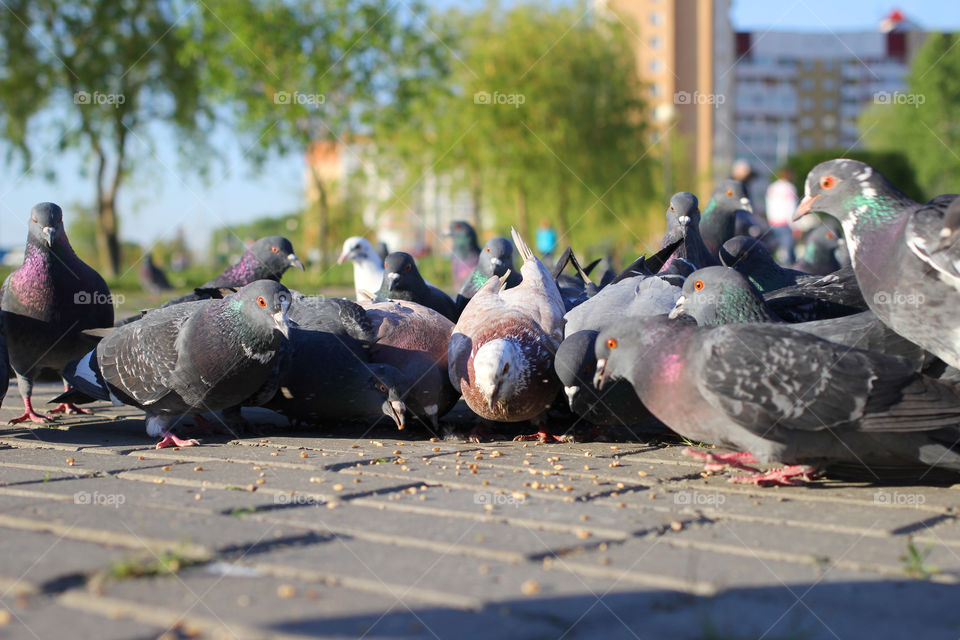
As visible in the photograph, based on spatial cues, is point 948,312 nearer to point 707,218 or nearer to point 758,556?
point 758,556

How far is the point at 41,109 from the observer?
858 inches

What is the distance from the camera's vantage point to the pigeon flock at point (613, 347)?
3.19 meters

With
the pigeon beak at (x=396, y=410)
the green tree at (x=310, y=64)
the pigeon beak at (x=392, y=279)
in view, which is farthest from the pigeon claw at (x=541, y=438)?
the green tree at (x=310, y=64)

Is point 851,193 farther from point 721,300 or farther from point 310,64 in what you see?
point 310,64

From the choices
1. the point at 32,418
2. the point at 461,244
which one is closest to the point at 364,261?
the point at 461,244

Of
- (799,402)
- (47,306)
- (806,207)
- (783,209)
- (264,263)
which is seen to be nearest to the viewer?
(799,402)

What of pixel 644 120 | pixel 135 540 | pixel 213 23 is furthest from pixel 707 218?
pixel 644 120

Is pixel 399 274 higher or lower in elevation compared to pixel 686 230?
lower

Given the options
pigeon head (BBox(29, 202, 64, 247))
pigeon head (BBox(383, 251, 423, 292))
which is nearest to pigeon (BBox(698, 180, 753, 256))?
pigeon head (BBox(383, 251, 423, 292))

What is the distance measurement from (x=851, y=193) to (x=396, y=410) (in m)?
2.31

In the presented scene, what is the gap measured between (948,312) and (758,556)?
1.37 metres

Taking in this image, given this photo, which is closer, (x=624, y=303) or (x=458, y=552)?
(x=458, y=552)

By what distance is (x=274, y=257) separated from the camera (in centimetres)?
628

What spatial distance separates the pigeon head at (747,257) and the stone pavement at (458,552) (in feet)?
8.31
